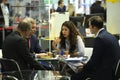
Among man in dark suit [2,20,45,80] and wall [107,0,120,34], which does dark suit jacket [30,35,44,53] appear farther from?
wall [107,0,120,34]

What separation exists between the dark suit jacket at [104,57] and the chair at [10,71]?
927mm

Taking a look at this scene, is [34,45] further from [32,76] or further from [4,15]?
[4,15]

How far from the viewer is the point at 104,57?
173 inches

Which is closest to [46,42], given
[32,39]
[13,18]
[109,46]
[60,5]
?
[13,18]

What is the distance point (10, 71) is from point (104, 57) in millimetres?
1357

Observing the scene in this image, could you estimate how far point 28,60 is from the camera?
16.2 ft

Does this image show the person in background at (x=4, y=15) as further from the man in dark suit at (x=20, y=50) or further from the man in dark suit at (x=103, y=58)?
the man in dark suit at (x=103, y=58)

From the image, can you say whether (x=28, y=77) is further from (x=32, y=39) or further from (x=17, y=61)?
(x=32, y=39)

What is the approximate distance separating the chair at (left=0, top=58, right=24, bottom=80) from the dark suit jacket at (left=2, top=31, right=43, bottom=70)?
0.20ft

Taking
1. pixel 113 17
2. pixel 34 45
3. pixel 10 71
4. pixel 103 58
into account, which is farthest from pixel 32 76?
pixel 113 17

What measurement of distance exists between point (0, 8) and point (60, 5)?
3342 millimetres

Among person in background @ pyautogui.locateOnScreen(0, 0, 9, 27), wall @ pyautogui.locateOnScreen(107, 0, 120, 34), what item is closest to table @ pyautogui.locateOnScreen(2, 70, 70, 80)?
wall @ pyautogui.locateOnScreen(107, 0, 120, 34)

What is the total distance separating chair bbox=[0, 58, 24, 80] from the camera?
13.7 feet

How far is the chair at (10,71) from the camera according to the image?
13.7 feet
